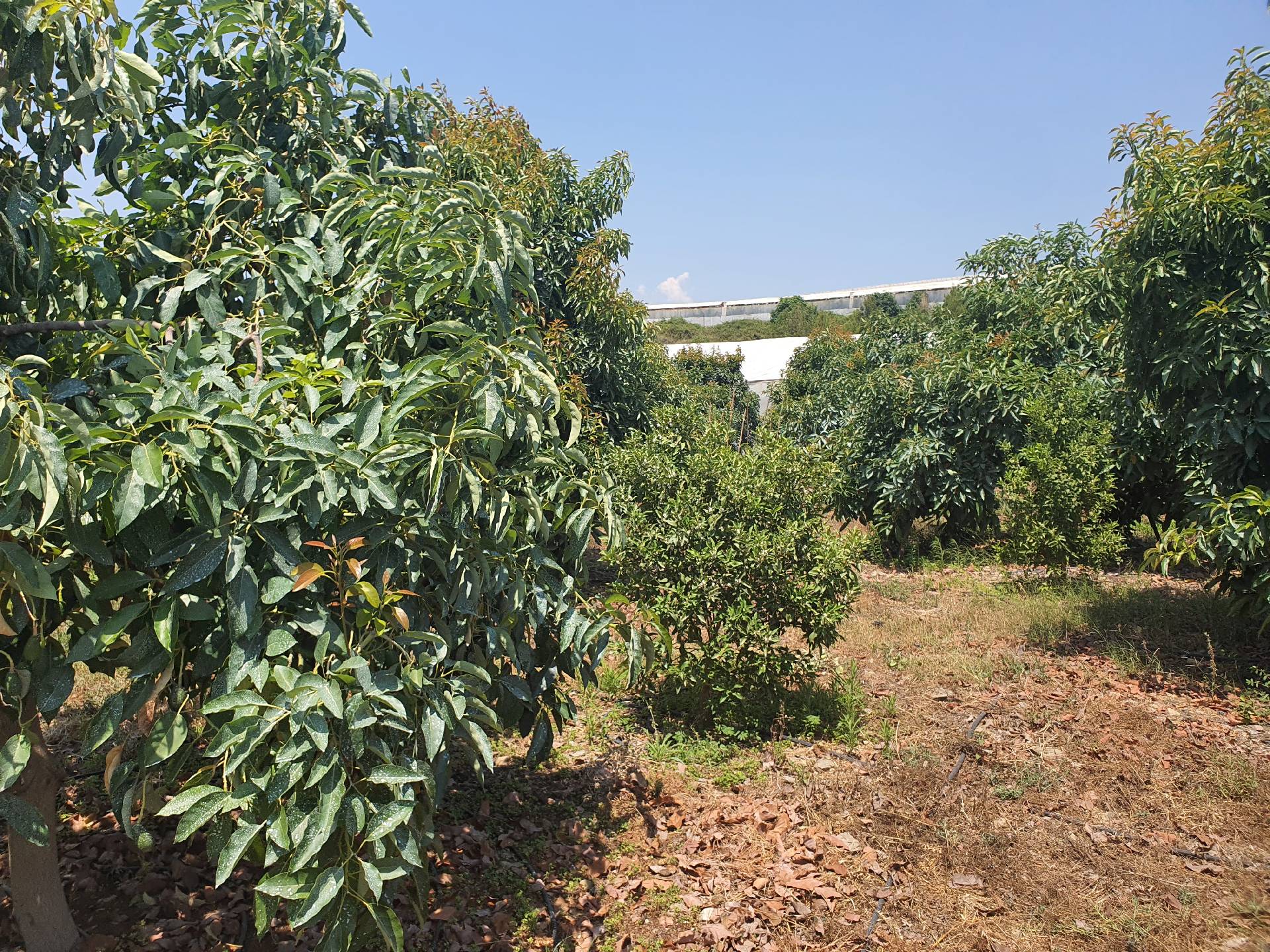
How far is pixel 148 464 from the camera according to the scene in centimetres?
180

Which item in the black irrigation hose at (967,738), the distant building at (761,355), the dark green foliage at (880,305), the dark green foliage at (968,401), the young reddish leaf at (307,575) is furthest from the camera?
the dark green foliage at (880,305)

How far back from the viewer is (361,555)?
226cm

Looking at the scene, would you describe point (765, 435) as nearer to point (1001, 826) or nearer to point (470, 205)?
point (1001, 826)

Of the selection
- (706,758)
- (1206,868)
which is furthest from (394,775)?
(1206,868)

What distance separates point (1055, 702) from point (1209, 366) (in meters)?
2.22

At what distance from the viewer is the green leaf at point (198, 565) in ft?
→ 6.24

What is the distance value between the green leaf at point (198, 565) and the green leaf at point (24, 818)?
1.77 ft

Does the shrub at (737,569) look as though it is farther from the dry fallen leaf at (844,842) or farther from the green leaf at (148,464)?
the green leaf at (148,464)

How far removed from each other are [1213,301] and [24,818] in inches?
234

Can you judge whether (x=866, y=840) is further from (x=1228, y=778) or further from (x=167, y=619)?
(x=167, y=619)

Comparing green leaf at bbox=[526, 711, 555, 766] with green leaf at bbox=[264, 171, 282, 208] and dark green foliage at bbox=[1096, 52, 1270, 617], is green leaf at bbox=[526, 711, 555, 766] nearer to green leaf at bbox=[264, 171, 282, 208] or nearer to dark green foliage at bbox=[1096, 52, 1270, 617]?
green leaf at bbox=[264, 171, 282, 208]

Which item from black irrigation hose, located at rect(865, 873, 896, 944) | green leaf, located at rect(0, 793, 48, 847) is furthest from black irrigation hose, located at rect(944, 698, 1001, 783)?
green leaf, located at rect(0, 793, 48, 847)

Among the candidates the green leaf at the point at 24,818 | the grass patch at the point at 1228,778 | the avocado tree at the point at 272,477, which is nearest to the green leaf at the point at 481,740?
the avocado tree at the point at 272,477

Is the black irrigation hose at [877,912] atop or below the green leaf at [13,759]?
below
